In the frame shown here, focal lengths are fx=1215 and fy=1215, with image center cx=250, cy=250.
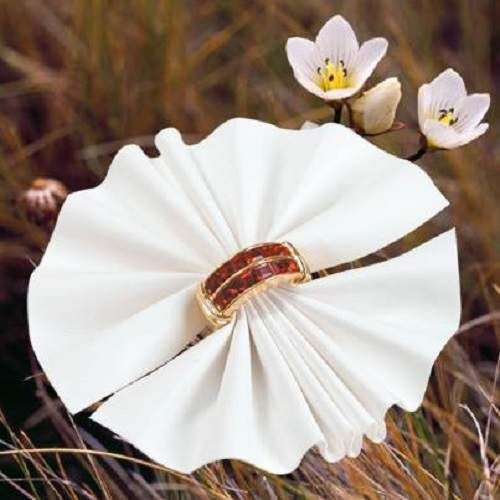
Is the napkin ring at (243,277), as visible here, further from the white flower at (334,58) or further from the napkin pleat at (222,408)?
the white flower at (334,58)

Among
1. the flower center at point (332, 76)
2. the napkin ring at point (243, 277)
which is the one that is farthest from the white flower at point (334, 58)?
the napkin ring at point (243, 277)

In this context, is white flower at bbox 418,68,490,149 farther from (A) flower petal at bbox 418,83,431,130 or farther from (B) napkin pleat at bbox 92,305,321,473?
(B) napkin pleat at bbox 92,305,321,473

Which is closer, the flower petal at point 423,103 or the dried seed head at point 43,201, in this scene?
the flower petal at point 423,103

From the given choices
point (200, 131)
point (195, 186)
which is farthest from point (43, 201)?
point (200, 131)

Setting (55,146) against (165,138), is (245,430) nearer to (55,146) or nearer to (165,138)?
(165,138)

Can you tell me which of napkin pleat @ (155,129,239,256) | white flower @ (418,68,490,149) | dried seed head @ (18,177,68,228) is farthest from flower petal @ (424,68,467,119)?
dried seed head @ (18,177,68,228)

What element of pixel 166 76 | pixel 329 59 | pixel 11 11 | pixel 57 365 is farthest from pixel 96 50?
pixel 57 365

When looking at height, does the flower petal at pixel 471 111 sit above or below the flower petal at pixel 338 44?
below

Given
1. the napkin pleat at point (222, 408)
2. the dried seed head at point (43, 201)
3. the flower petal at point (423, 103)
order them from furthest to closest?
the dried seed head at point (43, 201) → the flower petal at point (423, 103) → the napkin pleat at point (222, 408)
